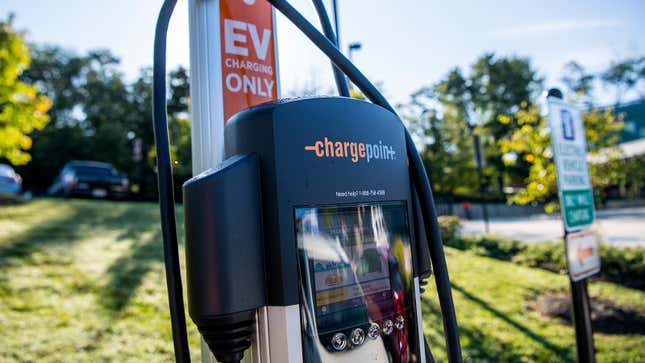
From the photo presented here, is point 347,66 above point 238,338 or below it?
above

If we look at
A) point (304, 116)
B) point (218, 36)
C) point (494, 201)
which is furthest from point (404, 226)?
point (494, 201)

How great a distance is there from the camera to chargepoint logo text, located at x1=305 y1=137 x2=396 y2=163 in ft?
3.05

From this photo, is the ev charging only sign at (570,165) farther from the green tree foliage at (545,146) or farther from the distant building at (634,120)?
the distant building at (634,120)

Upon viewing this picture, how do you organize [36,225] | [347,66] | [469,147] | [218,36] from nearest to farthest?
[347,66], [218,36], [36,225], [469,147]

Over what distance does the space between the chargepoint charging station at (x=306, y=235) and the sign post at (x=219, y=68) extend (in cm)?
18

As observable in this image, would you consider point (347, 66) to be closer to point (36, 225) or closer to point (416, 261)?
point (416, 261)

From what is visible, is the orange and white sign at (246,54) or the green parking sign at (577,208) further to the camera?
the green parking sign at (577,208)

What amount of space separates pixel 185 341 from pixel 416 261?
0.57 meters

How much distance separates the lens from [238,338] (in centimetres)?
87

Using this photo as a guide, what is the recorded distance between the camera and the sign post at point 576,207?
2.65m

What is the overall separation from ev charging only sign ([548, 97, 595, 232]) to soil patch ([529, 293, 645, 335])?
219 centimetres

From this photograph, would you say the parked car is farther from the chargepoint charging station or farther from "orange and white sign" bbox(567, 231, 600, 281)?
the chargepoint charging station

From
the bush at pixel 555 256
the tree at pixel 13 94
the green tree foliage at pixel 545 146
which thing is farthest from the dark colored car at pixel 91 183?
the green tree foliage at pixel 545 146

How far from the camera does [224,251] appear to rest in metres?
0.82
